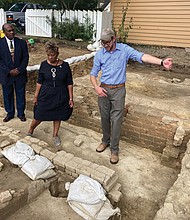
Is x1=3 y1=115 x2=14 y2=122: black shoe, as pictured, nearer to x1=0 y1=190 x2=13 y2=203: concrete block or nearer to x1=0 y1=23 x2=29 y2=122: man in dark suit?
x1=0 y1=23 x2=29 y2=122: man in dark suit

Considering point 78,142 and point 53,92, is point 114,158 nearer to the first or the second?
point 78,142

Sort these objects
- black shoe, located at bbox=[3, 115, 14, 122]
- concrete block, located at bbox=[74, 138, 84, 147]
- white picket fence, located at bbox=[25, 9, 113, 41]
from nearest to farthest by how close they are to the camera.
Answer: concrete block, located at bbox=[74, 138, 84, 147], black shoe, located at bbox=[3, 115, 14, 122], white picket fence, located at bbox=[25, 9, 113, 41]

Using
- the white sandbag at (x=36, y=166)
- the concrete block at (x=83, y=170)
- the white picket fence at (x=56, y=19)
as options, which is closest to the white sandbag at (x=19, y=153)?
the white sandbag at (x=36, y=166)

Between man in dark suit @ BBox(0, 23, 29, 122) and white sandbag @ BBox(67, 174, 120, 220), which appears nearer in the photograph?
white sandbag @ BBox(67, 174, 120, 220)

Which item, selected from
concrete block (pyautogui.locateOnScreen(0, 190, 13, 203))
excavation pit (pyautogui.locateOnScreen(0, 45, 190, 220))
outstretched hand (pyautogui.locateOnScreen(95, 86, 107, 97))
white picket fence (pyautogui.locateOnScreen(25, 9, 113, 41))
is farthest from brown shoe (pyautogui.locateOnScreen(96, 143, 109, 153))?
white picket fence (pyautogui.locateOnScreen(25, 9, 113, 41))

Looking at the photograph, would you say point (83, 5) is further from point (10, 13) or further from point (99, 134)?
point (99, 134)

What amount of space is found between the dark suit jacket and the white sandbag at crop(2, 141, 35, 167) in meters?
1.48

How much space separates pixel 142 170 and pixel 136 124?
96 cm

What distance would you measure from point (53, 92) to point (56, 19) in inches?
362

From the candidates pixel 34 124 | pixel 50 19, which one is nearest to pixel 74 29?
pixel 50 19

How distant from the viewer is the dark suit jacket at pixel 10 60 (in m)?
4.25

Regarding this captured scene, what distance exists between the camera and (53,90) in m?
3.66

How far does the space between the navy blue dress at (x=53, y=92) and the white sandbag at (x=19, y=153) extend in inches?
23.3

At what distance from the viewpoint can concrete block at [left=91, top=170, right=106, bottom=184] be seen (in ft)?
9.66
